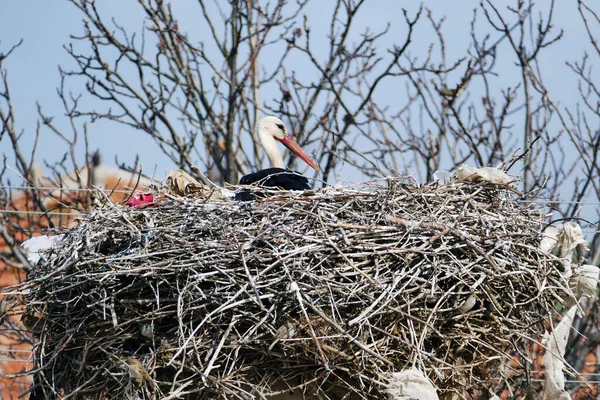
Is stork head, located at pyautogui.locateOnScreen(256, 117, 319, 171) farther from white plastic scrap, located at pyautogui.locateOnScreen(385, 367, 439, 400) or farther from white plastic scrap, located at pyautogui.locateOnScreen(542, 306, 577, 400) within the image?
white plastic scrap, located at pyautogui.locateOnScreen(385, 367, 439, 400)

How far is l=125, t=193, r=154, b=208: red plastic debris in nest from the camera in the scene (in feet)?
17.5

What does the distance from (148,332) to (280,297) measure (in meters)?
0.65

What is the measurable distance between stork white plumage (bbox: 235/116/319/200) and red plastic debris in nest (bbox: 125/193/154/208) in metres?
0.57

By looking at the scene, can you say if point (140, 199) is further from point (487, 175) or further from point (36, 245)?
point (487, 175)

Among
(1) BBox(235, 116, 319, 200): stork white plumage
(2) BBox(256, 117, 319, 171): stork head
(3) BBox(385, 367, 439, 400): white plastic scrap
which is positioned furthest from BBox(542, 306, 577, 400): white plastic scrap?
(2) BBox(256, 117, 319, 171): stork head

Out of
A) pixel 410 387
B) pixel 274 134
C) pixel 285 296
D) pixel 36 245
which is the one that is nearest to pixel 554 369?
pixel 410 387

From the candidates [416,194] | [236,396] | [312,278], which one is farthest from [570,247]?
[236,396]

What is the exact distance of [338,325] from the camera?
4223mm

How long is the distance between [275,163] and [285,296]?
2571 millimetres

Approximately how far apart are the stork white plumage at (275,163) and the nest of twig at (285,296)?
572 millimetres

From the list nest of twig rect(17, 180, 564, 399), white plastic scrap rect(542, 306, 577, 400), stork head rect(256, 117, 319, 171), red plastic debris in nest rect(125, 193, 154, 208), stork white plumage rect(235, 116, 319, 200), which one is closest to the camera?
nest of twig rect(17, 180, 564, 399)

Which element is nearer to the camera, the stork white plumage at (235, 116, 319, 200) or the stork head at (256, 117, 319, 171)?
the stork white plumage at (235, 116, 319, 200)

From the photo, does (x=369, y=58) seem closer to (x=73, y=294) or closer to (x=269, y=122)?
(x=269, y=122)

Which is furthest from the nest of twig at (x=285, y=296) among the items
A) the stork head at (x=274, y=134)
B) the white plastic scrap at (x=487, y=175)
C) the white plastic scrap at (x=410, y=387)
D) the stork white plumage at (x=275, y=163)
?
the stork head at (x=274, y=134)
